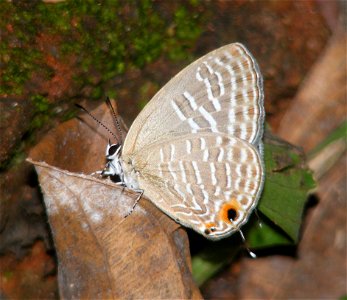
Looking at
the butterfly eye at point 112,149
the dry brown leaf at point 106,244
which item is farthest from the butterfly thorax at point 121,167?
A: the dry brown leaf at point 106,244

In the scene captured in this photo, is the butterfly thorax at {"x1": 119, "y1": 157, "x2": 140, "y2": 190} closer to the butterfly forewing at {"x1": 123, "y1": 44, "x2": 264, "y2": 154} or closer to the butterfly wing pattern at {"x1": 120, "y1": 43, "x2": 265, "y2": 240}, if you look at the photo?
the butterfly wing pattern at {"x1": 120, "y1": 43, "x2": 265, "y2": 240}

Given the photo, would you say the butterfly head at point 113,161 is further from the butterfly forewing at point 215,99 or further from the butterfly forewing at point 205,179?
the butterfly forewing at point 215,99

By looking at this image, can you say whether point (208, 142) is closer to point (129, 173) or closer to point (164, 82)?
point (129, 173)

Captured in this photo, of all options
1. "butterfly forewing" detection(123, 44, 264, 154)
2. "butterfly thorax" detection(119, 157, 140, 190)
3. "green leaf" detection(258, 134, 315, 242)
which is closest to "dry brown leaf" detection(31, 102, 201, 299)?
"butterfly thorax" detection(119, 157, 140, 190)

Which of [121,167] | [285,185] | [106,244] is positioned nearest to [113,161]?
[121,167]

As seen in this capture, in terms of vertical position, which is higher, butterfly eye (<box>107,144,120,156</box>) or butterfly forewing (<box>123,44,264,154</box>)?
butterfly forewing (<box>123,44,264,154</box>)
